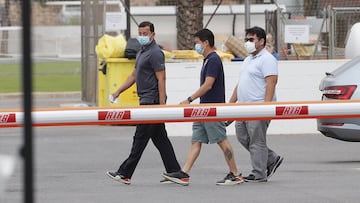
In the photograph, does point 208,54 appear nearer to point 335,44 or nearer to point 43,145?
point 43,145

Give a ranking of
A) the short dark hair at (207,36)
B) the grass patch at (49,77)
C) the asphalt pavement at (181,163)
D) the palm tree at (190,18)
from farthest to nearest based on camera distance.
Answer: the grass patch at (49,77) → the palm tree at (190,18) → the short dark hair at (207,36) → the asphalt pavement at (181,163)

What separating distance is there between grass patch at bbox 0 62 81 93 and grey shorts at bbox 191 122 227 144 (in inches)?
677

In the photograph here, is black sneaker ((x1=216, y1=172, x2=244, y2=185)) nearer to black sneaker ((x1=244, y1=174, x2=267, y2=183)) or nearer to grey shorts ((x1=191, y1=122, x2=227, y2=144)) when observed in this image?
black sneaker ((x1=244, y1=174, x2=267, y2=183))

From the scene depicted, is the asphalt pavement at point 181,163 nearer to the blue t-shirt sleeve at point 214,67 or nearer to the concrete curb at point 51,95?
the blue t-shirt sleeve at point 214,67

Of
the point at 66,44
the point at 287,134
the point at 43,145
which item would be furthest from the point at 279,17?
the point at 66,44

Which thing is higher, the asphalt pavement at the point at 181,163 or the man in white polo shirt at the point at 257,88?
the man in white polo shirt at the point at 257,88

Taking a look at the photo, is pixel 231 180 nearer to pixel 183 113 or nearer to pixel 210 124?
pixel 210 124

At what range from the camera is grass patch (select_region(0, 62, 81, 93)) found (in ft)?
100

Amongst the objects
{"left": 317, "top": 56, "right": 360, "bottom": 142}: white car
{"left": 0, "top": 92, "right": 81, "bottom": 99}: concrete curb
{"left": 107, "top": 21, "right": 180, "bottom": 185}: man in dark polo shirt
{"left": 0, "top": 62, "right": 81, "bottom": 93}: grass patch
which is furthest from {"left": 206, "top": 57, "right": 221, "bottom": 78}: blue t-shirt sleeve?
{"left": 0, "top": 62, "right": 81, "bottom": 93}: grass patch

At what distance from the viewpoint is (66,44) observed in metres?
52.0

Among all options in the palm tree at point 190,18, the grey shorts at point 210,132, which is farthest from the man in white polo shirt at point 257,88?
the palm tree at point 190,18

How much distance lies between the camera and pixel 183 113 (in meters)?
9.43

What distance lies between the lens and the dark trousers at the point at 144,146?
1052 centimetres

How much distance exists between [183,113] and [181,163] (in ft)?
12.0
